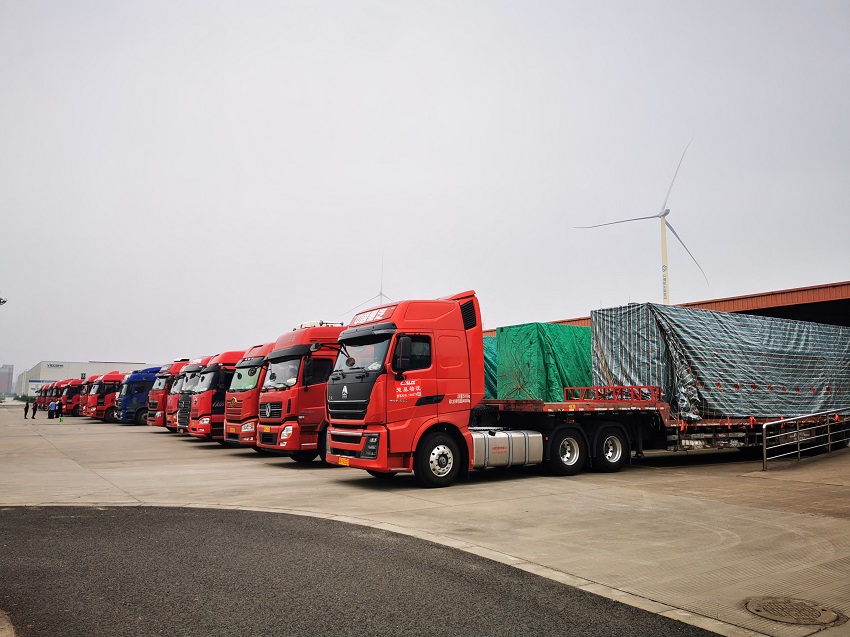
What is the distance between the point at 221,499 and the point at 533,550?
18.6 feet

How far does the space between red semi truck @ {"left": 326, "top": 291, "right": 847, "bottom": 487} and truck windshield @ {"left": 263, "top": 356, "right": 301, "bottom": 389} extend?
3314 millimetres

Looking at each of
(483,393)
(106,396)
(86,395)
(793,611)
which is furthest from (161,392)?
(793,611)

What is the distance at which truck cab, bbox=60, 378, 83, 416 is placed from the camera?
152ft

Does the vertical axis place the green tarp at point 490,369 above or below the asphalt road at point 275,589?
above

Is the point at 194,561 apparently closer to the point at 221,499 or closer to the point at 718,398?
the point at 221,499

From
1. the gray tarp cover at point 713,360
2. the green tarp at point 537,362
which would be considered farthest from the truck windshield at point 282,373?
the gray tarp cover at point 713,360

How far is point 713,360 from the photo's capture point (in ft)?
51.4

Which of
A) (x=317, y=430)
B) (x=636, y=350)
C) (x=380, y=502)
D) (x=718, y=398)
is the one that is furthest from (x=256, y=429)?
(x=718, y=398)

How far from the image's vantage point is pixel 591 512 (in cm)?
933

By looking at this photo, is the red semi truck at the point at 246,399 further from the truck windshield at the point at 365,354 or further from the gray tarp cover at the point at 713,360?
the gray tarp cover at the point at 713,360

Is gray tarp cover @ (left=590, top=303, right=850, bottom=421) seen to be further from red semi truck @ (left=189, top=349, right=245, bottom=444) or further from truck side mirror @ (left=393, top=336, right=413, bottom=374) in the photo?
red semi truck @ (left=189, top=349, right=245, bottom=444)

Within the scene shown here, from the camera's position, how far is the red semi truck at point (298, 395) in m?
15.6

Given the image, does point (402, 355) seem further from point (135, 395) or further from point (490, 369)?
point (135, 395)

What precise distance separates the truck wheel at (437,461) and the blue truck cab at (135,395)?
26.6 m
